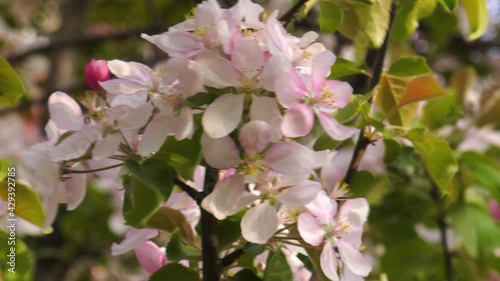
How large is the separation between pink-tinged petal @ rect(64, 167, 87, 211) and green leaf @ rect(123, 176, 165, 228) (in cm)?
9

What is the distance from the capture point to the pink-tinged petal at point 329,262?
0.60m

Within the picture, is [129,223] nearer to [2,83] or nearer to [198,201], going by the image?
[198,201]

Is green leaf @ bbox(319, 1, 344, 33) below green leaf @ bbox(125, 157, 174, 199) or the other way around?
the other way around

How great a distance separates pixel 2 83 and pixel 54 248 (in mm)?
1081

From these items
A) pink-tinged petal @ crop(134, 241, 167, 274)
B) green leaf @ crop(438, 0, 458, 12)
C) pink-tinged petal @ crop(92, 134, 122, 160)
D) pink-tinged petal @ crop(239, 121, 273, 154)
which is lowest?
pink-tinged petal @ crop(134, 241, 167, 274)

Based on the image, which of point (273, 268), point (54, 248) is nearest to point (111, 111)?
point (273, 268)

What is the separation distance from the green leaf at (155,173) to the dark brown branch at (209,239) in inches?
1.5

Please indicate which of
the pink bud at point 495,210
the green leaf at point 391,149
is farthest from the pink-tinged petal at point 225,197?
the pink bud at point 495,210

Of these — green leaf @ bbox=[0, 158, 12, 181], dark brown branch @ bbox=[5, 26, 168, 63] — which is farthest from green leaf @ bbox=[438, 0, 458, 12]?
dark brown branch @ bbox=[5, 26, 168, 63]

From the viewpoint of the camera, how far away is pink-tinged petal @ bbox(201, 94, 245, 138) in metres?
0.57

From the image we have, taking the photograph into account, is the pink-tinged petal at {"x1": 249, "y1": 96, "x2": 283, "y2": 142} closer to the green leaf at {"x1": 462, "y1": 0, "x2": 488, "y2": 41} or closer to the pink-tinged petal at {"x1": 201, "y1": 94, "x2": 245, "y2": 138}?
the pink-tinged petal at {"x1": 201, "y1": 94, "x2": 245, "y2": 138}

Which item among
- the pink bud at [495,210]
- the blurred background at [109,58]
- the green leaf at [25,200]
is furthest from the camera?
the pink bud at [495,210]

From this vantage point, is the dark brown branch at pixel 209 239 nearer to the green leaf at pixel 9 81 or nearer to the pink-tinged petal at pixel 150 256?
the pink-tinged petal at pixel 150 256

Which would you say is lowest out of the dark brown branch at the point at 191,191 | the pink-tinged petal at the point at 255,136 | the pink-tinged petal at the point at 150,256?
the pink-tinged petal at the point at 150,256
